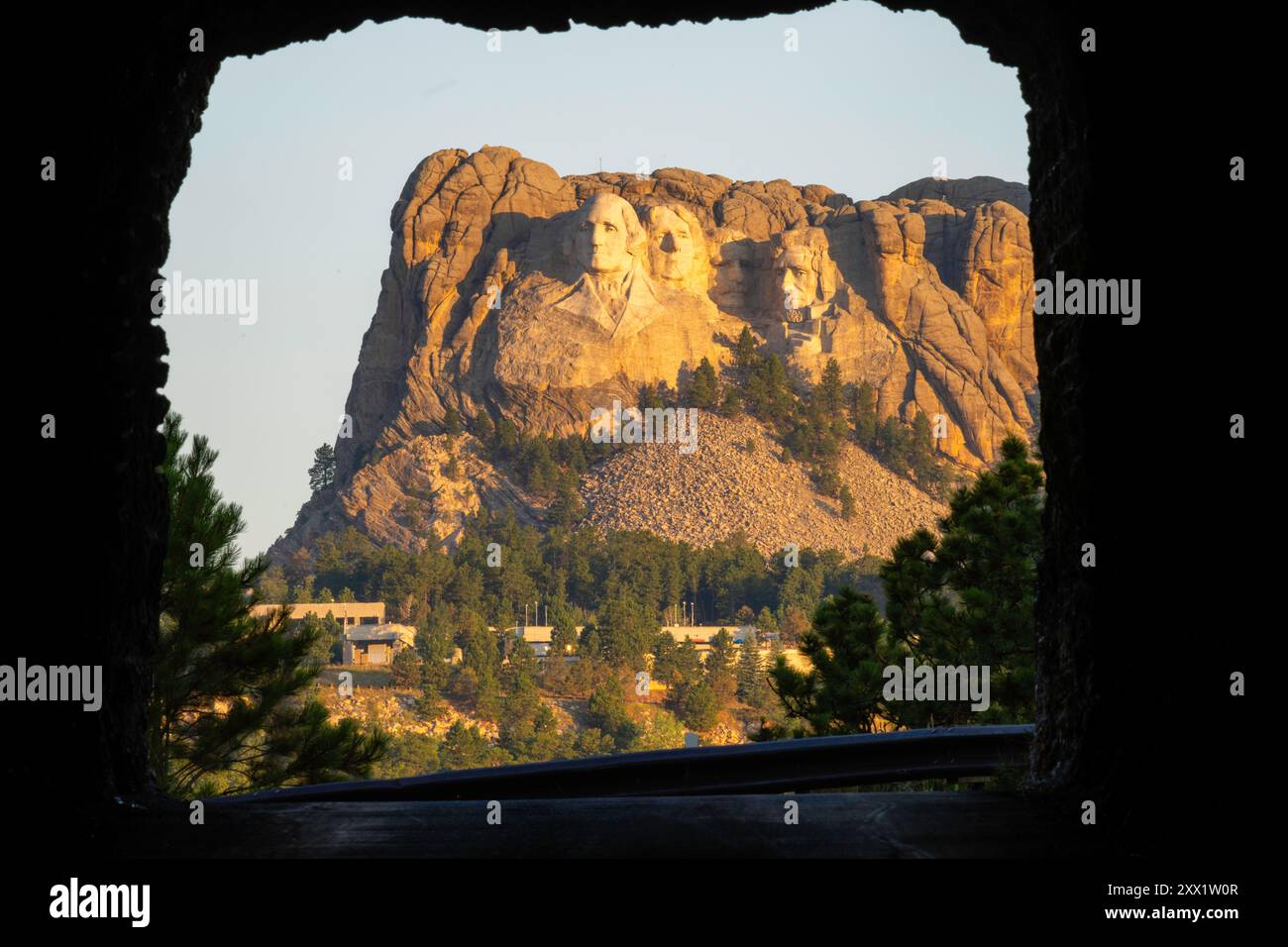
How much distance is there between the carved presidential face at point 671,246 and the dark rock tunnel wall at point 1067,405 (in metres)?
101

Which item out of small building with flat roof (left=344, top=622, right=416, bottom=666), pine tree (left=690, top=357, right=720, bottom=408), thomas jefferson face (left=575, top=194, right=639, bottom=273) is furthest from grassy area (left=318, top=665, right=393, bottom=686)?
thomas jefferson face (left=575, top=194, right=639, bottom=273)

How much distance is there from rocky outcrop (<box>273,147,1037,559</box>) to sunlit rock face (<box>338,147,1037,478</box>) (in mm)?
162

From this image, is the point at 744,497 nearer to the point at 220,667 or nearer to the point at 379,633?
the point at 379,633

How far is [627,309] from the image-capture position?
102125 mm

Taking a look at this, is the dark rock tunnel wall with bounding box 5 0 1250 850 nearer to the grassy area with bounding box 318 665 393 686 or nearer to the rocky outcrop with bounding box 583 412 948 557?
the grassy area with bounding box 318 665 393 686

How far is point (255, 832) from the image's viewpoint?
319 centimetres

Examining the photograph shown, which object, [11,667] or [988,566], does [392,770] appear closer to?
[988,566]

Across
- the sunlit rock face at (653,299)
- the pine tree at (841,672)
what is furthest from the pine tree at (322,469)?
the pine tree at (841,672)

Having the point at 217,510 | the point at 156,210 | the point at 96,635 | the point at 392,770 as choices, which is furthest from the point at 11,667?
the point at 392,770

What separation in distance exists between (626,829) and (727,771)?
983 millimetres

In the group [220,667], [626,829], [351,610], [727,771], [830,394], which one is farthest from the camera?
[830,394]

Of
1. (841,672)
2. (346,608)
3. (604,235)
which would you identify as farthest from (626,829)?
(604,235)

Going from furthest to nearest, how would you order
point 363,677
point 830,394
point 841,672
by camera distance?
point 830,394, point 363,677, point 841,672
